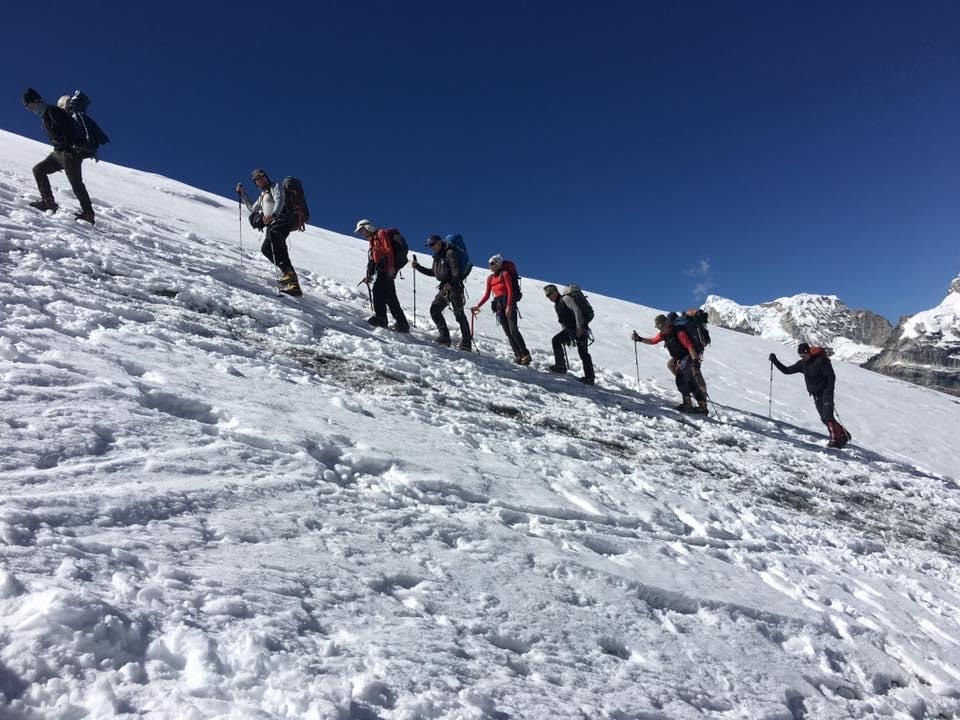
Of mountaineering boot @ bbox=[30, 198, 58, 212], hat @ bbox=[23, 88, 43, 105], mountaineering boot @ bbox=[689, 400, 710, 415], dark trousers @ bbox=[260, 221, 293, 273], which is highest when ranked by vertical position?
hat @ bbox=[23, 88, 43, 105]

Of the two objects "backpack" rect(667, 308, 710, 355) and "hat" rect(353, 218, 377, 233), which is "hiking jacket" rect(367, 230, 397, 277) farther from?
"backpack" rect(667, 308, 710, 355)

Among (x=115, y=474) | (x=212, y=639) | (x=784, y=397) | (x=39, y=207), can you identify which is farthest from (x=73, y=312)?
(x=784, y=397)

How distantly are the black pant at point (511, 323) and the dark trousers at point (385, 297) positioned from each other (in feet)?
6.07

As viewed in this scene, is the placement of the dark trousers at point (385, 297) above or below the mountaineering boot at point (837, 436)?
above

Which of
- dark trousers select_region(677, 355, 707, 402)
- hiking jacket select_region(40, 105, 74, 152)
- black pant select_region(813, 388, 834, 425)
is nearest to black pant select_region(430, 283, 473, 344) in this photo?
dark trousers select_region(677, 355, 707, 402)

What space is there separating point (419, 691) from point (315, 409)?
129 inches

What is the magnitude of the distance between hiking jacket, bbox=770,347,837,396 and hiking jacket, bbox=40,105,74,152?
13.1 metres

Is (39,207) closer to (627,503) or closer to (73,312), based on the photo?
(73,312)

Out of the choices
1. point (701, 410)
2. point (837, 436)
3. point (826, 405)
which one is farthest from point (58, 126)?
point (837, 436)

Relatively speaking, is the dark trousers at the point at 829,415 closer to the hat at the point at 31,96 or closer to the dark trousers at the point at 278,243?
the dark trousers at the point at 278,243

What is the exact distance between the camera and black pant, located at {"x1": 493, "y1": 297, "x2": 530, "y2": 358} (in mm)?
10688

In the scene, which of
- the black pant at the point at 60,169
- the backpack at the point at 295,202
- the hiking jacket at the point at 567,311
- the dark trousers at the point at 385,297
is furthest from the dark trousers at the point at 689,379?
the black pant at the point at 60,169

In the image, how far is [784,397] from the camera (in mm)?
14883

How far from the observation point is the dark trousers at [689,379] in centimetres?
1041
